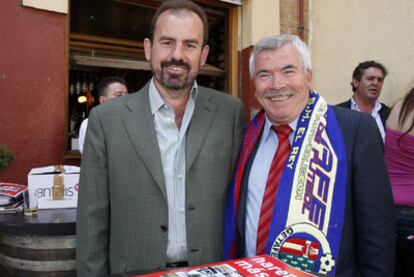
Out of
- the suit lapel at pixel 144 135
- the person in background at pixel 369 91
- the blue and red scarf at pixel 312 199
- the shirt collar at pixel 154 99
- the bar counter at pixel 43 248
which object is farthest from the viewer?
the person in background at pixel 369 91

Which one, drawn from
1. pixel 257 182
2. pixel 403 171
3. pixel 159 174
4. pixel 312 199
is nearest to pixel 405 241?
pixel 403 171

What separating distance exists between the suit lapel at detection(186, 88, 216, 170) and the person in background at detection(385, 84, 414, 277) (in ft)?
3.10

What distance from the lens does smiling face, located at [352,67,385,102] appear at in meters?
4.05

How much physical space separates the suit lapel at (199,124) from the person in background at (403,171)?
3.10 ft

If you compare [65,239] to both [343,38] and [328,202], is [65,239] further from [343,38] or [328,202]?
[343,38]

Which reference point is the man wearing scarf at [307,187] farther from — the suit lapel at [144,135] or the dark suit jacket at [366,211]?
the suit lapel at [144,135]

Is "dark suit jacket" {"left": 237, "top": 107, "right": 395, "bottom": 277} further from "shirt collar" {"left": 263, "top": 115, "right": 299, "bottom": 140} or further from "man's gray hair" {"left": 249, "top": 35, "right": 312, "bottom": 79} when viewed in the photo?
"man's gray hair" {"left": 249, "top": 35, "right": 312, "bottom": 79}

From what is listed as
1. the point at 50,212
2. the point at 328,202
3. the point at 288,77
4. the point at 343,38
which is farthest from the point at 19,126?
the point at 343,38

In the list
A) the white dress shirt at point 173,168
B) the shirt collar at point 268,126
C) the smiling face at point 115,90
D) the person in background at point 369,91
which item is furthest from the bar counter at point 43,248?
the person in background at point 369,91

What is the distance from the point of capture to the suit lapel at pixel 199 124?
1.64 m

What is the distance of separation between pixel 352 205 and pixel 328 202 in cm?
13

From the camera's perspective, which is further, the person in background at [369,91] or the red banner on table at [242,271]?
the person in background at [369,91]

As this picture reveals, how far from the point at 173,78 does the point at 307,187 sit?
2.56 feet

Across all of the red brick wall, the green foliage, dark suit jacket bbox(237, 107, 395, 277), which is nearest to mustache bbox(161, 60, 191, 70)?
dark suit jacket bbox(237, 107, 395, 277)
